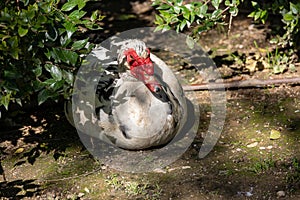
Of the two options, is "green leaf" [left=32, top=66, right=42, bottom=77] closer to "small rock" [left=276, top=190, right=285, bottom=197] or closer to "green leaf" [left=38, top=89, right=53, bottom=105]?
"green leaf" [left=38, top=89, right=53, bottom=105]

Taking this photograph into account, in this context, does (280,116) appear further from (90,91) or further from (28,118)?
(28,118)

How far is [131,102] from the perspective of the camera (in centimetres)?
344

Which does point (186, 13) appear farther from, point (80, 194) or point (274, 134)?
point (80, 194)

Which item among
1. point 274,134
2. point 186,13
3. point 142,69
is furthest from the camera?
point 186,13

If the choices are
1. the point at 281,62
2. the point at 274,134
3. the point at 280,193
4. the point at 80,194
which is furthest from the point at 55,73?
the point at 281,62

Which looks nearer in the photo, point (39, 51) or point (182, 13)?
point (39, 51)

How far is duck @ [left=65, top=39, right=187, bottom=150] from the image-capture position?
3.43 metres

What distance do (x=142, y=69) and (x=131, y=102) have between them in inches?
8.2

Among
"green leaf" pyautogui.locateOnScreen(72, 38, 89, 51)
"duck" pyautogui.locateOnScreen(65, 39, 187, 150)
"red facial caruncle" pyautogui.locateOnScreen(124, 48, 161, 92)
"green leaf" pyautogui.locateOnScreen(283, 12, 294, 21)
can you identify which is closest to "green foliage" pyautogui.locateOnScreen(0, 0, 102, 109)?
"green leaf" pyautogui.locateOnScreen(72, 38, 89, 51)

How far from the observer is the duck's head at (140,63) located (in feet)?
11.2

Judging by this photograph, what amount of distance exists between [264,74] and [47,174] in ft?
6.73

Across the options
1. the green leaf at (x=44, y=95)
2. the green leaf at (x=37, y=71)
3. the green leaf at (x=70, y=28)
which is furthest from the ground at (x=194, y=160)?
the green leaf at (x=70, y=28)

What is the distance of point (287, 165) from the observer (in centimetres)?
353

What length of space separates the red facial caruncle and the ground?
0.58 meters
